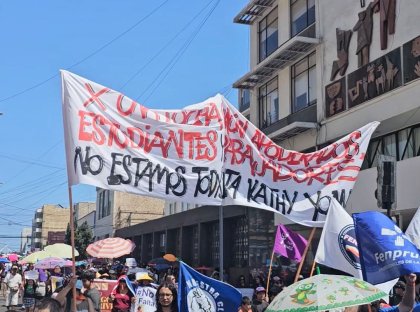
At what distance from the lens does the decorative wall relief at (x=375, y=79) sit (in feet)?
60.3

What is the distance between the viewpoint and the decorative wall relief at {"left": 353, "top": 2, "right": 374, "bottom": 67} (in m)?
19.8

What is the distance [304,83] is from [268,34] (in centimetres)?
432

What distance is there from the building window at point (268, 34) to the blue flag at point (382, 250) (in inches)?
833

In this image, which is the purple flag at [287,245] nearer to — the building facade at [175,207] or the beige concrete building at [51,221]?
the building facade at [175,207]

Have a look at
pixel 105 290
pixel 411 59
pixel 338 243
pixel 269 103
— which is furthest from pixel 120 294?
pixel 269 103

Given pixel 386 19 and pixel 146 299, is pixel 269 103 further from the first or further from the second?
pixel 146 299

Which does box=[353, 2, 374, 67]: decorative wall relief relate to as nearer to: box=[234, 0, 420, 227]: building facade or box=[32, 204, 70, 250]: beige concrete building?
box=[234, 0, 420, 227]: building facade

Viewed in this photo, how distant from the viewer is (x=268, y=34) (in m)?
27.5

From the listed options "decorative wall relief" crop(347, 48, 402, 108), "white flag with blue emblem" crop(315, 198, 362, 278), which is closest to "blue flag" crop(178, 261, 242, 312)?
"white flag with blue emblem" crop(315, 198, 362, 278)

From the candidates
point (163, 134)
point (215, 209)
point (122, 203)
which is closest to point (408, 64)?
point (163, 134)

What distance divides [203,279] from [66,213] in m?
130

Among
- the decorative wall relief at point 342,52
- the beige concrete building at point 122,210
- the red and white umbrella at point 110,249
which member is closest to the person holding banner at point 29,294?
the red and white umbrella at point 110,249

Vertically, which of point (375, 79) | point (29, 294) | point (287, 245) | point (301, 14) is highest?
point (301, 14)

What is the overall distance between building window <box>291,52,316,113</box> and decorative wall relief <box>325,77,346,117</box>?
4.27ft
